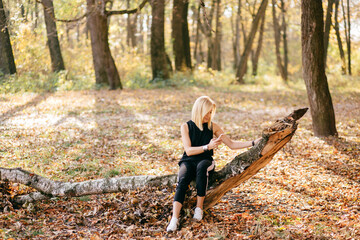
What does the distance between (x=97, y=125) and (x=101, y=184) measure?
220 inches

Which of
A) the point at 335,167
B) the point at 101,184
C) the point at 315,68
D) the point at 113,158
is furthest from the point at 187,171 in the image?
the point at 315,68

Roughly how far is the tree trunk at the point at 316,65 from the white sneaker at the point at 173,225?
5793 millimetres

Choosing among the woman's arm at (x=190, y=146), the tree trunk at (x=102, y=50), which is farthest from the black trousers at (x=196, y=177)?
the tree trunk at (x=102, y=50)

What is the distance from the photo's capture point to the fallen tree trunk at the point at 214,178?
433 centimetres

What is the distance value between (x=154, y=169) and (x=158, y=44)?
1295 centimetres

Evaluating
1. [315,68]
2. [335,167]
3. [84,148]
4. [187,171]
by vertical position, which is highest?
[315,68]

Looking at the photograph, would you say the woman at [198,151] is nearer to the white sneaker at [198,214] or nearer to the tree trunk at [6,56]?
the white sneaker at [198,214]

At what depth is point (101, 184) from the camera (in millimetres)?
5211

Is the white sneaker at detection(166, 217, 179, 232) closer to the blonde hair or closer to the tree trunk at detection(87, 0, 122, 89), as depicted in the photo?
the blonde hair

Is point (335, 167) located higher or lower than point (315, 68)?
lower

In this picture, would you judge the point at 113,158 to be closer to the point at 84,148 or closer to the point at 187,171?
the point at 84,148

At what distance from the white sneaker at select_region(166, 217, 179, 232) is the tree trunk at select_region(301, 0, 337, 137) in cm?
579

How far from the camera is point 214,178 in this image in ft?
15.9

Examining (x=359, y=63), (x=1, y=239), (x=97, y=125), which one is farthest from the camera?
(x=359, y=63)
